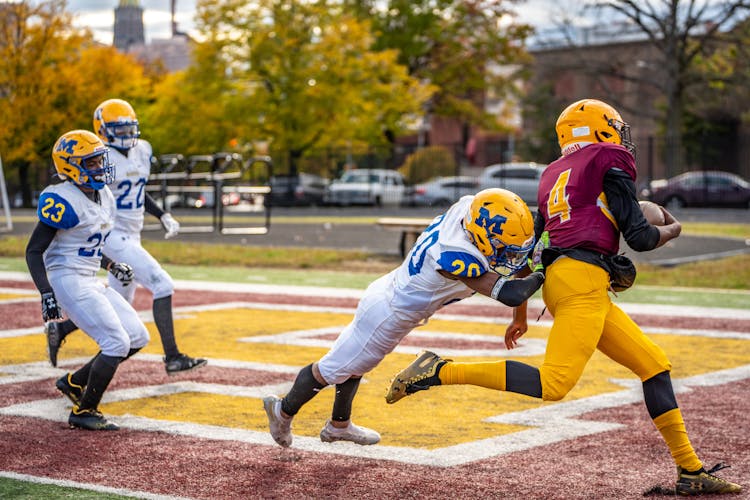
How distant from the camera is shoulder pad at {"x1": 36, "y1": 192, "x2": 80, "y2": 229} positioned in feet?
21.9

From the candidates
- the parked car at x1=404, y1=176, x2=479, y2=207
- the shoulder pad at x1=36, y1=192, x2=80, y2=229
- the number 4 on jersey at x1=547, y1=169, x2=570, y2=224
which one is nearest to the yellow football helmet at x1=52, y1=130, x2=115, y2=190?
the shoulder pad at x1=36, y1=192, x2=80, y2=229

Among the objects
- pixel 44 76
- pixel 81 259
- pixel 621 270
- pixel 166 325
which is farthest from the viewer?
pixel 44 76

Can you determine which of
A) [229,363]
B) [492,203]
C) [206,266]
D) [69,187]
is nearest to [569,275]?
[492,203]

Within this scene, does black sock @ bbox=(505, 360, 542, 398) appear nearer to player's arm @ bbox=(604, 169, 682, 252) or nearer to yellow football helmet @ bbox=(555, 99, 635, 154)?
player's arm @ bbox=(604, 169, 682, 252)

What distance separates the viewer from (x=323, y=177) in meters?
41.3

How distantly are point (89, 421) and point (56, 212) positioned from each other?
1.24 m

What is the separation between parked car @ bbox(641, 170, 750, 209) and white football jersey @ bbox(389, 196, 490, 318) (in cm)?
3116

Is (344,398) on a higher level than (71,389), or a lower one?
higher

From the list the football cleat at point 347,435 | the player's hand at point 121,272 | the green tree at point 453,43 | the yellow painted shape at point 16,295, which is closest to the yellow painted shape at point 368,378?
the football cleat at point 347,435

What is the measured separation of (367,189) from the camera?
38.6 m

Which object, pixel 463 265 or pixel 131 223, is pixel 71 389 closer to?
pixel 131 223

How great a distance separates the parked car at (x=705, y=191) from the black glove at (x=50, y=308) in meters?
30.8

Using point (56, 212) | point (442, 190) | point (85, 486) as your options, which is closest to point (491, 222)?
point (85, 486)

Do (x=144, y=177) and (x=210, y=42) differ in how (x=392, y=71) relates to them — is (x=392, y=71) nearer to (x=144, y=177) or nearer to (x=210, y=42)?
(x=210, y=42)
